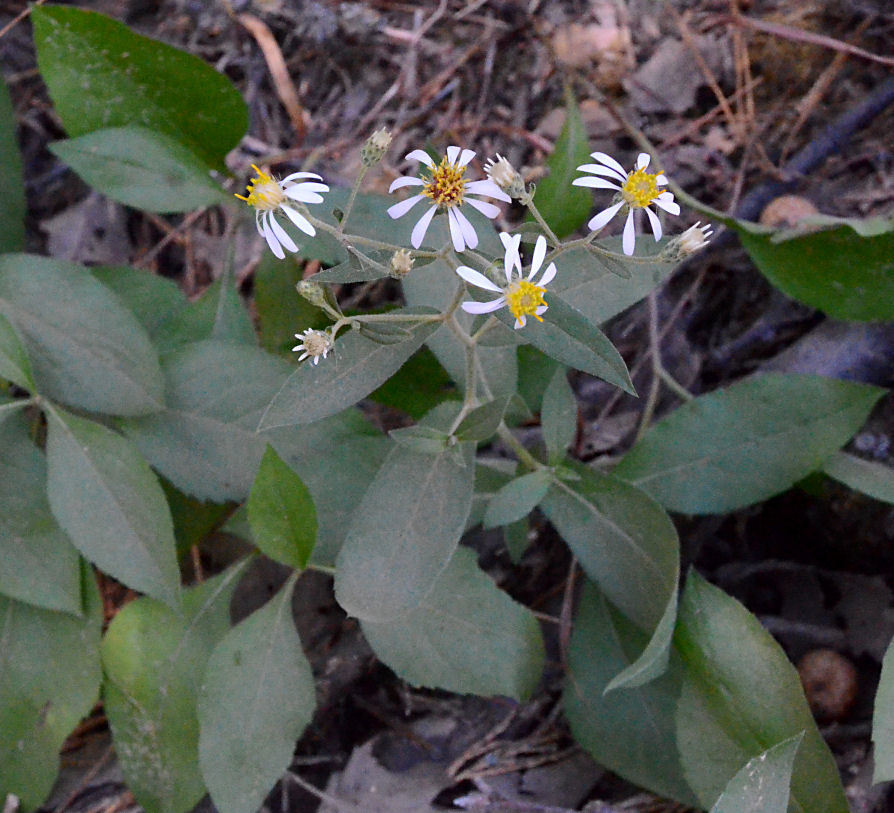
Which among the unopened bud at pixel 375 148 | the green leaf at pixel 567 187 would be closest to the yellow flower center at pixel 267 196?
the unopened bud at pixel 375 148

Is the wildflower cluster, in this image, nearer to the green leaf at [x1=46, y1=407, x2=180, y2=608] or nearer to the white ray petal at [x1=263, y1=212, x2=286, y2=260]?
the white ray petal at [x1=263, y1=212, x2=286, y2=260]

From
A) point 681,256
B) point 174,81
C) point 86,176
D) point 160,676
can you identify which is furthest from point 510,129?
point 160,676

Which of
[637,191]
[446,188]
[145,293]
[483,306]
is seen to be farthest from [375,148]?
[145,293]

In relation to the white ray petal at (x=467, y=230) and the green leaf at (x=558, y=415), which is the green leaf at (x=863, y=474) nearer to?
the green leaf at (x=558, y=415)

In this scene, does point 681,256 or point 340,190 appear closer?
point 681,256

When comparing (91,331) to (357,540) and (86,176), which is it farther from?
(357,540)

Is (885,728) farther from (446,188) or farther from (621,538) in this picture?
(446,188)
